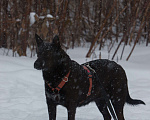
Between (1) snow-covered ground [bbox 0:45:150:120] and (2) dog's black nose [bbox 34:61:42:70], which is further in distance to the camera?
(1) snow-covered ground [bbox 0:45:150:120]

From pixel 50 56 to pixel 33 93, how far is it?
252cm

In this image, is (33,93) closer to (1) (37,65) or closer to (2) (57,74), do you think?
(2) (57,74)

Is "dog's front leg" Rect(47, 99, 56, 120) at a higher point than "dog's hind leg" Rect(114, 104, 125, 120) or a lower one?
higher

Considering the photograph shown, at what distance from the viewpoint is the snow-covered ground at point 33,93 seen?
3664 millimetres

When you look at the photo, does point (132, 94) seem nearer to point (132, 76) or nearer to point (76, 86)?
point (132, 76)

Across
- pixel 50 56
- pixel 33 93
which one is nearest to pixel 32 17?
pixel 33 93

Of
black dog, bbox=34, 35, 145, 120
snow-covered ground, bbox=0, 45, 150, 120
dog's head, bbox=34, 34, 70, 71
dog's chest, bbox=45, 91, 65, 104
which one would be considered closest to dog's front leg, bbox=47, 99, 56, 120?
black dog, bbox=34, 35, 145, 120

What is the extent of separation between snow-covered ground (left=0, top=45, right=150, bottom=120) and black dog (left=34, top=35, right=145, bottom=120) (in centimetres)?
82

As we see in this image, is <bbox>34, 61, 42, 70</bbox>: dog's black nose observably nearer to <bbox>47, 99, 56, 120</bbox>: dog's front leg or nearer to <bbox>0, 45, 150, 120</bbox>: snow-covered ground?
<bbox>47, 99, 56, 120</bbox>: dog's front leg

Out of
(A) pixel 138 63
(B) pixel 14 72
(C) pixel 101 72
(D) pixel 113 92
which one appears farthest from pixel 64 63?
(A) pixel 138 63

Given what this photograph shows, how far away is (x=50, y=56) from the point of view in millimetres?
2416

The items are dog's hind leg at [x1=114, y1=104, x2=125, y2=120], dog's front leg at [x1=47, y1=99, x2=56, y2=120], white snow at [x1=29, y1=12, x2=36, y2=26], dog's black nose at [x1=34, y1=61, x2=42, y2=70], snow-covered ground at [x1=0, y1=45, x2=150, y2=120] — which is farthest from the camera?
white snow at [x1=29, y1=12, x2=36, y2=26]

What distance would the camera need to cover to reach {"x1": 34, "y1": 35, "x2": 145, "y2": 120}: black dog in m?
2.46

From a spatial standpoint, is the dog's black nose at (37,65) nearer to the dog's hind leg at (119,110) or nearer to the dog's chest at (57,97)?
the dog's chest at (57,97)
